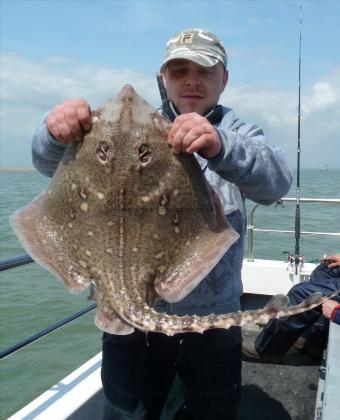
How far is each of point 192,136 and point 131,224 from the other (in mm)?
460

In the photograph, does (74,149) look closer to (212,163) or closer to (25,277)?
(212,163)

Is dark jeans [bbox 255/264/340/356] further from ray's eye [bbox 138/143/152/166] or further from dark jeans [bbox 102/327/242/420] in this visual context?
ray's eye [bbox 138/143/152/166]

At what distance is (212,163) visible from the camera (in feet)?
6.57

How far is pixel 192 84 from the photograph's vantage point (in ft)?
7.77

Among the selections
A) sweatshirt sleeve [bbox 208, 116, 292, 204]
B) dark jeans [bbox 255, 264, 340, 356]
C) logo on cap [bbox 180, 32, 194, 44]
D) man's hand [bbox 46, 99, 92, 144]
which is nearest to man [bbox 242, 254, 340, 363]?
dark jeans [bbox 255, 264, 340, 356]

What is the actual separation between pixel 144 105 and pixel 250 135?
2.23ft

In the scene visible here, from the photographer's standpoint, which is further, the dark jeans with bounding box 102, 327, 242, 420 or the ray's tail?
the dark jeans with bounding box 102, 327, 242, 420

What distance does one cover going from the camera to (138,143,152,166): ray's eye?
188cm

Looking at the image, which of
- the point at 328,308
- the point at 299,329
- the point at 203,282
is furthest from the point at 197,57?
the point at 299,329

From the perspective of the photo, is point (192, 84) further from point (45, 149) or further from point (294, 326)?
point (294, 326)

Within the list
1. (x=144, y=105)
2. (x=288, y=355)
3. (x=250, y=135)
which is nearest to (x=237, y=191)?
(x=250, y=135)

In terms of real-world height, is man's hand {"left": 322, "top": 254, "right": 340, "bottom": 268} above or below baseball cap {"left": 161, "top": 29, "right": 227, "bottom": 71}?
below

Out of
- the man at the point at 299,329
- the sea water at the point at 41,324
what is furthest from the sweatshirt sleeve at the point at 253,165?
the sea water at the point at 41,324

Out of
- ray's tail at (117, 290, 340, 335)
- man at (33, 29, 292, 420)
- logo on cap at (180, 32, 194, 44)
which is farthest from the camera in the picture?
logo on cap at (180, 32, 194, 44)
